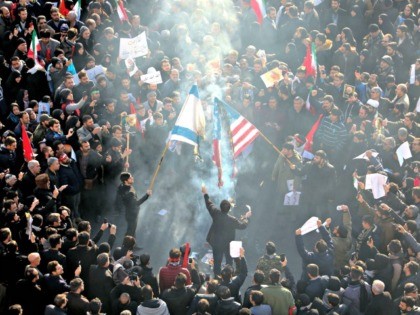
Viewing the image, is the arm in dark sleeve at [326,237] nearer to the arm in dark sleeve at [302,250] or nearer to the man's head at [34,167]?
the arm in dark sleeve at [302,250]

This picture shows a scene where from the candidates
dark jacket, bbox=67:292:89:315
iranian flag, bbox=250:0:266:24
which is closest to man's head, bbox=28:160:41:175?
dark jacket, bbox=67:292:89:315

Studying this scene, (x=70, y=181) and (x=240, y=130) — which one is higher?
(x=240, y=130)

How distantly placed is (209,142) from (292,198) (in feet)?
6.68

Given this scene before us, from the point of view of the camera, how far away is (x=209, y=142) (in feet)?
61.1

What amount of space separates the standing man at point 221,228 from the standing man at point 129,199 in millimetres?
1387

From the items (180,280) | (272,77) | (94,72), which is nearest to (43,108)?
(94,72)

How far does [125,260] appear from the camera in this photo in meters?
14.4

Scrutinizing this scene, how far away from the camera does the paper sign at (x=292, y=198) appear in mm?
18109

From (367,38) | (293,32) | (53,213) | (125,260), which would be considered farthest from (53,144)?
(367,38)

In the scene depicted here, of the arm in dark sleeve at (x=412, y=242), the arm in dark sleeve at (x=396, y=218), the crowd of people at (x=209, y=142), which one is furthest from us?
the arm in dark sleeve at (x=396, y=218)

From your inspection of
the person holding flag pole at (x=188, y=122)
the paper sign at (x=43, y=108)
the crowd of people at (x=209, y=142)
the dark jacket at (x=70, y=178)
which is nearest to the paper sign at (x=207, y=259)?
the crowd of people at (x=209, y=142)

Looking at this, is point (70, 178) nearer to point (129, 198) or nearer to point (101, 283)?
point (129, 198)

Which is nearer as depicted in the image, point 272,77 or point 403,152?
point 403,152

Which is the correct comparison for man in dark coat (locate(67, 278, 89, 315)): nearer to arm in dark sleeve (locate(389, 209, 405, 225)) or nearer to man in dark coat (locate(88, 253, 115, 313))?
man in dark coat (locate(88, 253, 115, 313))
